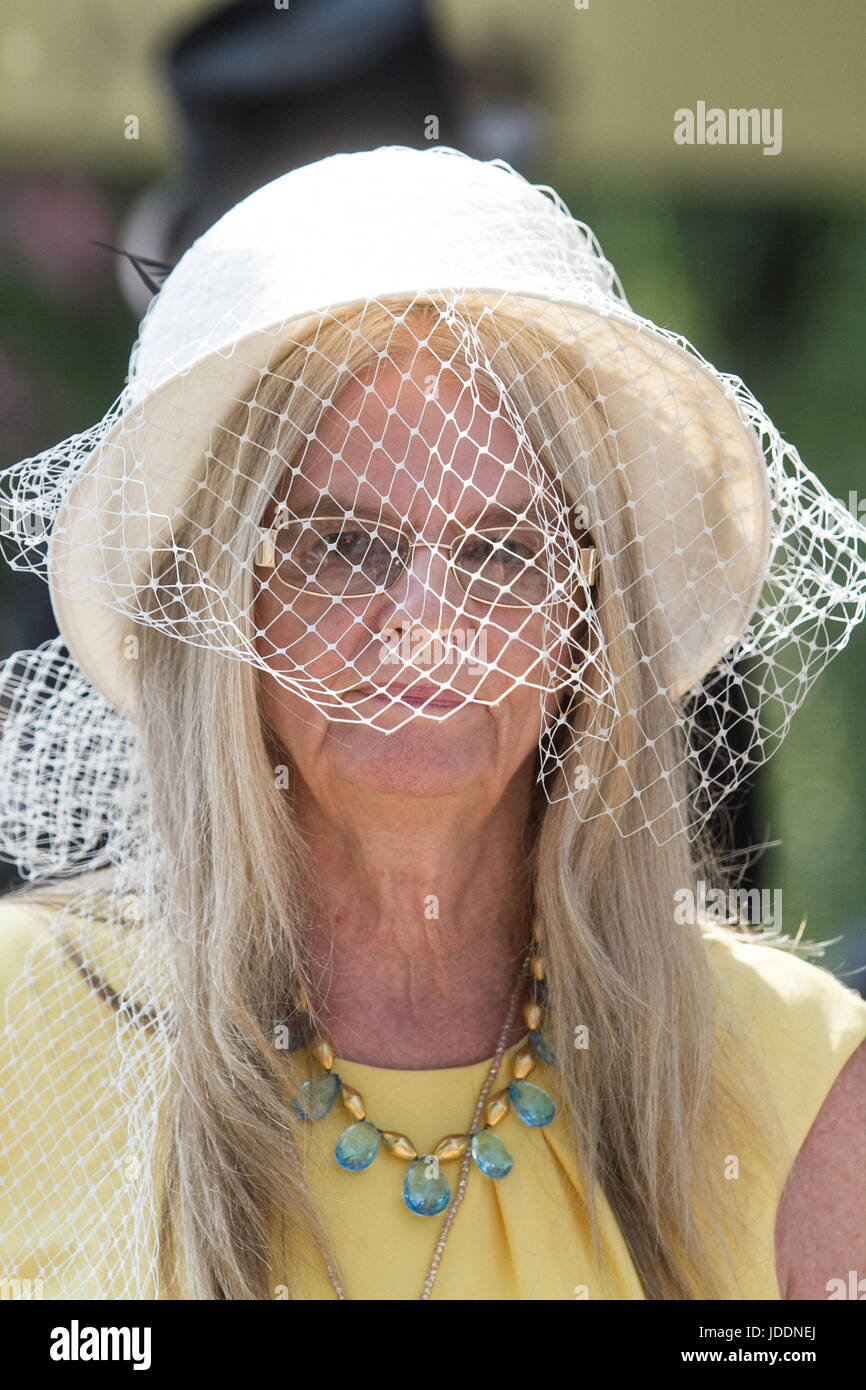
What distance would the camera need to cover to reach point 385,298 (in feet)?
4.35

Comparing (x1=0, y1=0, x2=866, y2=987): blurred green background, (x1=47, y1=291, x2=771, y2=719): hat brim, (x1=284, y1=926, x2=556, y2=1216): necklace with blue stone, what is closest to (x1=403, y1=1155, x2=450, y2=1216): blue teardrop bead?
(x1=284, y1=926, x2=556, y2=1216): necklace with blue stone

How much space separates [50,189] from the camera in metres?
3.08

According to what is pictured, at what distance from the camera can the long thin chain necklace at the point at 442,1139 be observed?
1377 millimetres

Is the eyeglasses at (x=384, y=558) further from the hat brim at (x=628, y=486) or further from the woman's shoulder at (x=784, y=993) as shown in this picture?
the woman's shoulder at (x=784, y=993)

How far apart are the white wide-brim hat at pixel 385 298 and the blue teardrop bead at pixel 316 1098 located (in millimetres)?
570

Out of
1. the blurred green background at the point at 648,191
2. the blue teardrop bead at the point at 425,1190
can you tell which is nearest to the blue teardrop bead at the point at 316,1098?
the blue teardrop bead at the point at 425,1190

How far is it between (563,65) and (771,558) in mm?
2113

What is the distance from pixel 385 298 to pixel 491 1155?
35.2 inches

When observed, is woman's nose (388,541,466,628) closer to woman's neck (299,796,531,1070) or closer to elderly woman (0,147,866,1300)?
elderly woman (0,147,866,1300)

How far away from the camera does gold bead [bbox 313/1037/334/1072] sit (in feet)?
4.74

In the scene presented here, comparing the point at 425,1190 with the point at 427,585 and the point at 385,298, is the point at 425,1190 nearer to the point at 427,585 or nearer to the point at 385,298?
the point at 427,585

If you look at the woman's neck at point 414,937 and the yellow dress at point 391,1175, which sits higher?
the woman's neck at point 414,937

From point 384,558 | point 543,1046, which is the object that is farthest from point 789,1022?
point 384,558

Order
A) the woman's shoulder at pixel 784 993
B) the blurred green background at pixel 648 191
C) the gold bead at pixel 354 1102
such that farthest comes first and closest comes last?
the blurred green background at pixel 648 191
the woman's shoulder at pixel 784 993
the gold bead at pixel 354 1102
